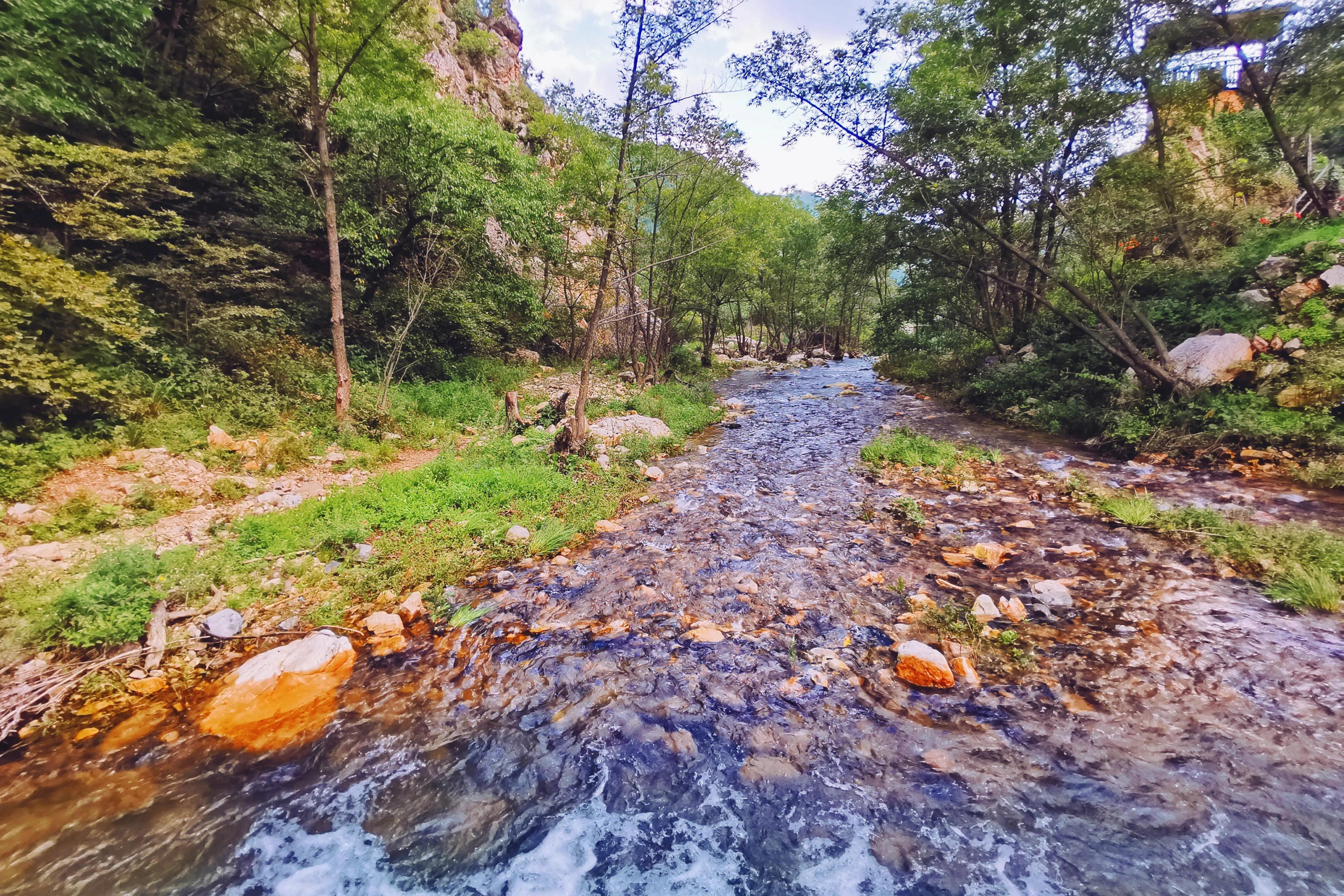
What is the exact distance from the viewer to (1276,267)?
9648mm

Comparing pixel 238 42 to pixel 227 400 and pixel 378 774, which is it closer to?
pixel 227 400

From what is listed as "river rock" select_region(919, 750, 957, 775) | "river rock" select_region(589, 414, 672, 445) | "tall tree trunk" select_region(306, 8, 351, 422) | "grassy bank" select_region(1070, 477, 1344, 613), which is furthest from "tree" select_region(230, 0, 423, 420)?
"grassy bank" select_region(1070, 477, 1344, 613)

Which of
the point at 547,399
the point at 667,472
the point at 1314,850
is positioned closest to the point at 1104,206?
the point at 667,472

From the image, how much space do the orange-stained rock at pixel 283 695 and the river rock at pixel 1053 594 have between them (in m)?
6.93

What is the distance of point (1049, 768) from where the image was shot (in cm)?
322

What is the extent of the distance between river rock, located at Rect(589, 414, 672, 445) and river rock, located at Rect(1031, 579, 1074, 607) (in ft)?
26.8

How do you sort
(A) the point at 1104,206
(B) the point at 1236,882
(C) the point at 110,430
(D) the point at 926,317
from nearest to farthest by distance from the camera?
(B) the point at 1236,882 < (C) the point at 110,430 < (A) the point at 1104,206 < (D) the point at 926,317

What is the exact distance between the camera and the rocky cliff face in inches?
815

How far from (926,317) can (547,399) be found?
633 inches

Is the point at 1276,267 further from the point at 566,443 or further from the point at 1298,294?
the point at 566,443

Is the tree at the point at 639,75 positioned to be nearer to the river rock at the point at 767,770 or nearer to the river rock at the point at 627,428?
the river rock at the point at 627,428

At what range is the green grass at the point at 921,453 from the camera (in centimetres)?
967

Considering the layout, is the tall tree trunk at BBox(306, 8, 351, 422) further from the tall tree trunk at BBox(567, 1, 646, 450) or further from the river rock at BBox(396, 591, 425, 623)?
the river rock at BBox(396, 591, 425, 623)

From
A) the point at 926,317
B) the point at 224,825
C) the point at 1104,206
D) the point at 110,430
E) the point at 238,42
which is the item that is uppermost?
the point at 238,42
